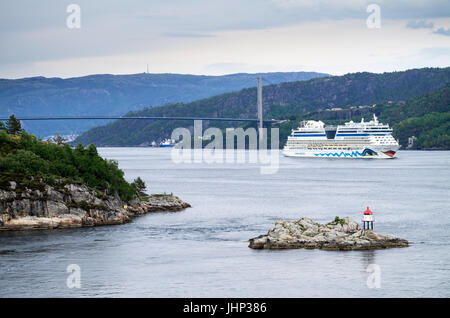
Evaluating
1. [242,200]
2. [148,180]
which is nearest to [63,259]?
[242,200]

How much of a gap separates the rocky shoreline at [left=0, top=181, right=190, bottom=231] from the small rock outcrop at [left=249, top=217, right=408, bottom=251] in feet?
33.1

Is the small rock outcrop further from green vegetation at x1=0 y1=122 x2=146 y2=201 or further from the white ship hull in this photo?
the white ship hull

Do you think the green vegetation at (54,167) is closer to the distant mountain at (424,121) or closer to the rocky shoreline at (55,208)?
the rocky shoreline at (55,208)

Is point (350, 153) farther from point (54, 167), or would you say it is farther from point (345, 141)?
point (54, 167)

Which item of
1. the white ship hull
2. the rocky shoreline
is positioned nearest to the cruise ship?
the white ship hull

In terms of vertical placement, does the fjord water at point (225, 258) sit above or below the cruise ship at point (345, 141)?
below

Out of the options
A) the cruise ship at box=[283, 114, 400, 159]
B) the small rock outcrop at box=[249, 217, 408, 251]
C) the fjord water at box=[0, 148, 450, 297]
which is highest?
the cruise ship at box=[283, 114, 400, 159]

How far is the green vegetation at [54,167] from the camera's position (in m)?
39.2

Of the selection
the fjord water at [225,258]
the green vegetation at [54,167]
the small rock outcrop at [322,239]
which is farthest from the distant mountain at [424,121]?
the small rock outcrop at [322,239]

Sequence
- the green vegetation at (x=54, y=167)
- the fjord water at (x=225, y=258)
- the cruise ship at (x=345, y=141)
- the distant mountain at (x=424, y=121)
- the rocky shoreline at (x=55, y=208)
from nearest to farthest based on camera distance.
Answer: the fjord water at (x=225, y=258) < the rocky shoreline at (x=55, y=208) < the green vegetation at (x=54, y=167) < the cruise ship at (x=345, y=141) < the distant mountain at (x=424, y=121)

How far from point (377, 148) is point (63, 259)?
9320 cm

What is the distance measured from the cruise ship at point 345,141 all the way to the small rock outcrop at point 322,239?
85.7 metres

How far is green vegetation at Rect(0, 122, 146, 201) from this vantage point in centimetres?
3924
